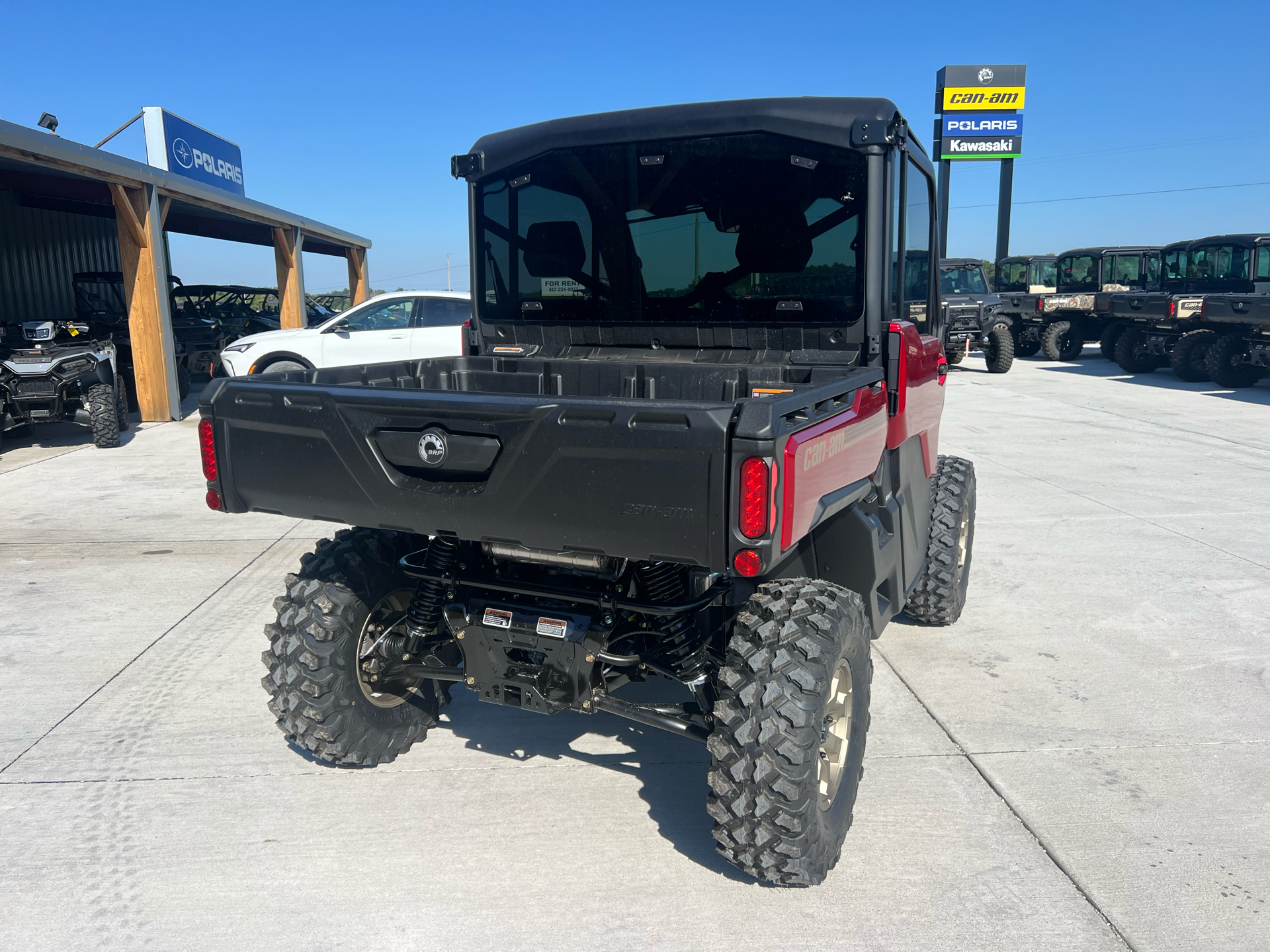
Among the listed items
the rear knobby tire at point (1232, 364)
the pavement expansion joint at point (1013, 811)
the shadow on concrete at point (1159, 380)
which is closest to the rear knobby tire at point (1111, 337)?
the shadow on concrete at point (1159, 380)

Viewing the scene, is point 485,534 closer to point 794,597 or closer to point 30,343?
point 794,597

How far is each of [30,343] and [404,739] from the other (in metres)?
9.29

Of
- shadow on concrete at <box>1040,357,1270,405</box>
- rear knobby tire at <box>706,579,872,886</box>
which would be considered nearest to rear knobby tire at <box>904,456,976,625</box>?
rear knobby tire at <box>706,579,872,886</box>

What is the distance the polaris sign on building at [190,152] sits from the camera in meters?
18.0

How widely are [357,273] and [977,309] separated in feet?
60.7

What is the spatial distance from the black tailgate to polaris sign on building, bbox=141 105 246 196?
14.5 metres

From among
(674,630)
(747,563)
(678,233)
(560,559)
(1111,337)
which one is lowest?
(674,630)

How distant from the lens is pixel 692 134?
343 cm

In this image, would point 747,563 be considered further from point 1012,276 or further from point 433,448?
point 1012,276

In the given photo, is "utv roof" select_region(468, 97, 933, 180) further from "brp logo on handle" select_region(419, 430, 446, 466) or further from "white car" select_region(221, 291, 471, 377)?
"white car" select_region(221, 291, 471, 377)

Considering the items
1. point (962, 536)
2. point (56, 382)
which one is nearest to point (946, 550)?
point (962, 536)

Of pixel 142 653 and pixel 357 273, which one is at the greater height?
pixel 357 273

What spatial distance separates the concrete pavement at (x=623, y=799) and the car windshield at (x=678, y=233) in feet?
5.71

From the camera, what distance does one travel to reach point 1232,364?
51.1ft
